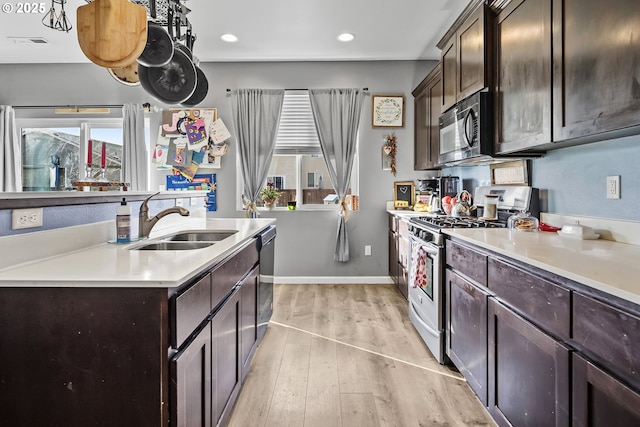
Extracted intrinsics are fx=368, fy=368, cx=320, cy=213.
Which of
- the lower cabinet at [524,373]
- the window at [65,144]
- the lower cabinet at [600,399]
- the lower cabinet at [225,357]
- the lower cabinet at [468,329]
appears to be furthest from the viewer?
the window at [65,144]

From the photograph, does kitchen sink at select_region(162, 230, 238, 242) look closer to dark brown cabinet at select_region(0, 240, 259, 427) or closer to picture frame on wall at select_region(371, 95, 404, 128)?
dark brown cabinet at select_region(0, 240, 259, 427)

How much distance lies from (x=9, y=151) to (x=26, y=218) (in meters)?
4.24

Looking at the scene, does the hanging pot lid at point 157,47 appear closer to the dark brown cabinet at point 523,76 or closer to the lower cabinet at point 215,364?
the lower cabinet at point 215,364

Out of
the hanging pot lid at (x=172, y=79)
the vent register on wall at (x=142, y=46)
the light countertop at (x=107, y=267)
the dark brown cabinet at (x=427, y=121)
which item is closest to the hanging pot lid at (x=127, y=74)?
the vent register on wall at (x=142, y=46)

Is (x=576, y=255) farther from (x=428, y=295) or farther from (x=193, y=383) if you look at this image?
(x=193, y=383)

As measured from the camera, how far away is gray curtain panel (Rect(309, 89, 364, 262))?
14.2 feet

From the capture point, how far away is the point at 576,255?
4.55ft

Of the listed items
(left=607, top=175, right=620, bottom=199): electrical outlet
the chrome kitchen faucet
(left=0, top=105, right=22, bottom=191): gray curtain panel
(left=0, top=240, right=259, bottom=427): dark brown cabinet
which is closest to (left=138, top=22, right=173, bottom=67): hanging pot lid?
the chrome kitchen faucet

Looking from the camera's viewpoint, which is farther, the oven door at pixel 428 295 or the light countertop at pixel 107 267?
the oven door at pixel 428 295

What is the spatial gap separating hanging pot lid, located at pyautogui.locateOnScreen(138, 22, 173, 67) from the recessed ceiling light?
1958mm

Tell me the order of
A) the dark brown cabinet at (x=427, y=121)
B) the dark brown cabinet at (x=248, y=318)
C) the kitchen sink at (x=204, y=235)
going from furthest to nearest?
the dark brown cabinet at (x=427, y=121) < the kitchen sink at (x=204, y=235) < the dark brown cabinet at (x=248, y=318)

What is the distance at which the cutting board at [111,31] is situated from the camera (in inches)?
63.5

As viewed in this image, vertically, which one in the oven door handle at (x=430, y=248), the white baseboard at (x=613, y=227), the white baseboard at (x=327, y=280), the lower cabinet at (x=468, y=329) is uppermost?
the white baseboard at (x=613, y=227)

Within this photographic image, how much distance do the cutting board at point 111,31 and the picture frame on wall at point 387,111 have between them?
122 inches
